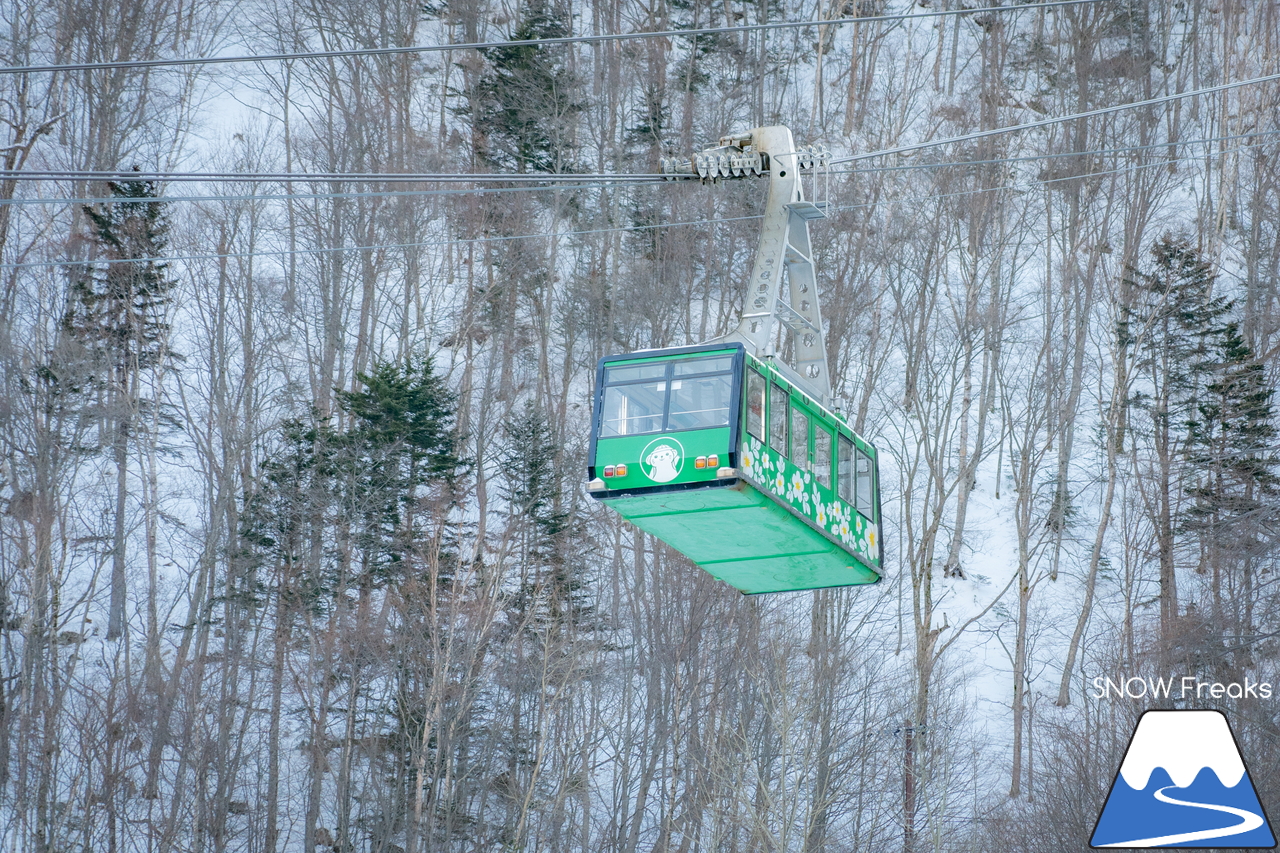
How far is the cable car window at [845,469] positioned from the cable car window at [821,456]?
22 centimetres

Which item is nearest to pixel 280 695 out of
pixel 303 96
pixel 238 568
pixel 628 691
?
pixel 238 568

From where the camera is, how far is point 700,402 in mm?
12805

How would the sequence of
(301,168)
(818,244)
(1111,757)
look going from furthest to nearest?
1. (301,168)
2. (818,244)
3. (1111,757)

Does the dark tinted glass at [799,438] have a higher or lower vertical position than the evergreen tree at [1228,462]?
lower

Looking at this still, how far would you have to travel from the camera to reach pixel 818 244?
126 ft

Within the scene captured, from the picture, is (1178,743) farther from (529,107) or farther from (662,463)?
(529,107)

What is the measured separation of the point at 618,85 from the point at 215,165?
43.4ft

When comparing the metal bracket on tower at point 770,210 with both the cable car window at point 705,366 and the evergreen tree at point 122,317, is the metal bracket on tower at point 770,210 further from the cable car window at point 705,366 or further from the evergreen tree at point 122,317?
the evergreen tree at point 122,317

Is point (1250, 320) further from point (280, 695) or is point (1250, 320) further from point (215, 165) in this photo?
point (215, 165)

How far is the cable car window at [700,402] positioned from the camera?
12.7 m

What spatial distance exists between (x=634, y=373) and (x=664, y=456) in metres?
1.03

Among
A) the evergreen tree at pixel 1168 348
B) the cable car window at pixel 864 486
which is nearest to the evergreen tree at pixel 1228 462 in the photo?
the evergreen tree at pixel 1168 348

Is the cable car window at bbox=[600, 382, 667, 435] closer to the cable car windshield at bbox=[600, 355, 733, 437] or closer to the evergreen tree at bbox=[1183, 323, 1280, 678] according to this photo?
the cable car windshield at bbox=[600, 355, 733, 437]

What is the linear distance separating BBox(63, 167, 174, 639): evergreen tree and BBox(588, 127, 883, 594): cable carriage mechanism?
23.2 metres
